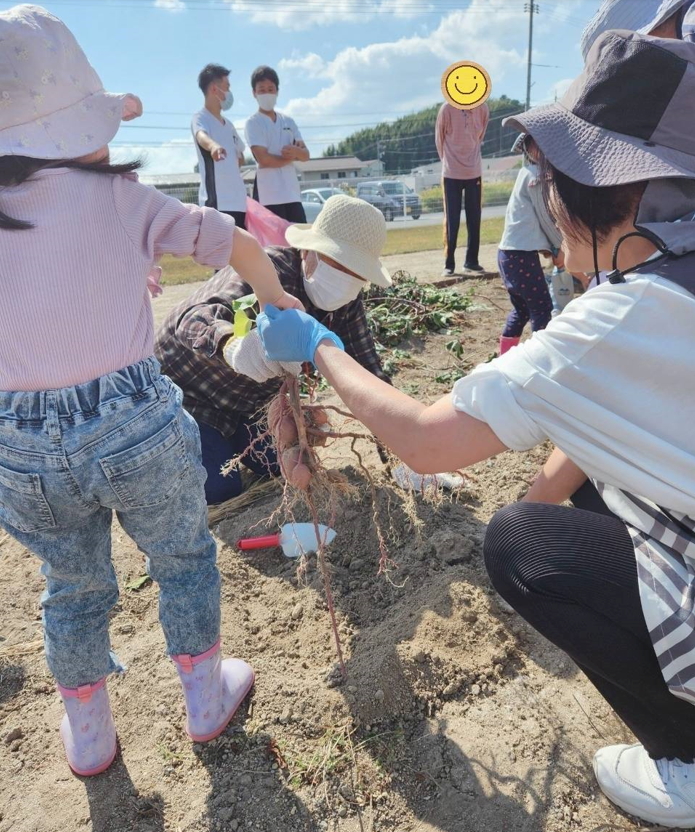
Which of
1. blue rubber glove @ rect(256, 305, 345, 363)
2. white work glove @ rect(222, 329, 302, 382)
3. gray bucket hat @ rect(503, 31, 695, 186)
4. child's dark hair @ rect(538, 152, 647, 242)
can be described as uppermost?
gray bucket hat @ rect(503, 31, 695, 186)

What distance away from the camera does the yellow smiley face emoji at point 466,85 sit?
4.86 metres

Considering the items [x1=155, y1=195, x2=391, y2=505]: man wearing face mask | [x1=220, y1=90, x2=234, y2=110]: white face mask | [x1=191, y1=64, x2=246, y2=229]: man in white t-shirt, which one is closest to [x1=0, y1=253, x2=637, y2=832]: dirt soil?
[x1=155, y1=195, x2=391, y2=505]: man wearing face mask

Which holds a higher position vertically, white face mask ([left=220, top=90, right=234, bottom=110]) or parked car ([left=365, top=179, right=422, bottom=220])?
white face mask ([left=220, top=90, right=234, bottom=110])

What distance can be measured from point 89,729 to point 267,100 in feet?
15.0

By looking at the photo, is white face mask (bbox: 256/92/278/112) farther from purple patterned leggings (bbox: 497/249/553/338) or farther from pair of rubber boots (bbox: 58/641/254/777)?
pair of rubber boots (bbox: 58/641/254/777)

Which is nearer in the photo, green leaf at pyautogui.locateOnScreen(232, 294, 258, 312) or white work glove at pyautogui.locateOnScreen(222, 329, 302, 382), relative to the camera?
white work glove at pyautogui.locateOnScreen(222, 329, 302, 382)

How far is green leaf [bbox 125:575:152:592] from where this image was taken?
7.09 ft

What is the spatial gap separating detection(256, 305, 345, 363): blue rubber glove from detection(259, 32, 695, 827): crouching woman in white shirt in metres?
0.27

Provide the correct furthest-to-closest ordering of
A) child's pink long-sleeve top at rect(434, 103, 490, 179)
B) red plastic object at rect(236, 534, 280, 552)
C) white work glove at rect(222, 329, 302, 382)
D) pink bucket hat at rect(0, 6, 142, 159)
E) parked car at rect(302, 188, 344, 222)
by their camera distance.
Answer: parked car at rect(302, 188, 344, 222), child's pink long-sleeve top at rect(434, 103, 490, 179), red plastic object at rect(236, 534, 280, 552), white work glove at rect(222, 329, 302, 382), pink bucket hat at rect(0, 6, 142, 159)

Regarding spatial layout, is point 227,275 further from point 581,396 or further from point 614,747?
point 614,747

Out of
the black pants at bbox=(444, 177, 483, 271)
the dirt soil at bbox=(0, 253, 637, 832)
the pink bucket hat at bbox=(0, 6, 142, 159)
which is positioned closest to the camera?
the pink bucket hat at bbox=(0, 6, 142, 159)

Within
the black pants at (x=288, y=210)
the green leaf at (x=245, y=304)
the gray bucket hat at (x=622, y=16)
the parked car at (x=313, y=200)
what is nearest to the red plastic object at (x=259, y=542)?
the green leaf at (x=245, y=304)

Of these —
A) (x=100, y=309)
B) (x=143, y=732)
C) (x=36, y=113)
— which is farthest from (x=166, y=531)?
(x=36, y=113)

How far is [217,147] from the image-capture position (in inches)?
173
